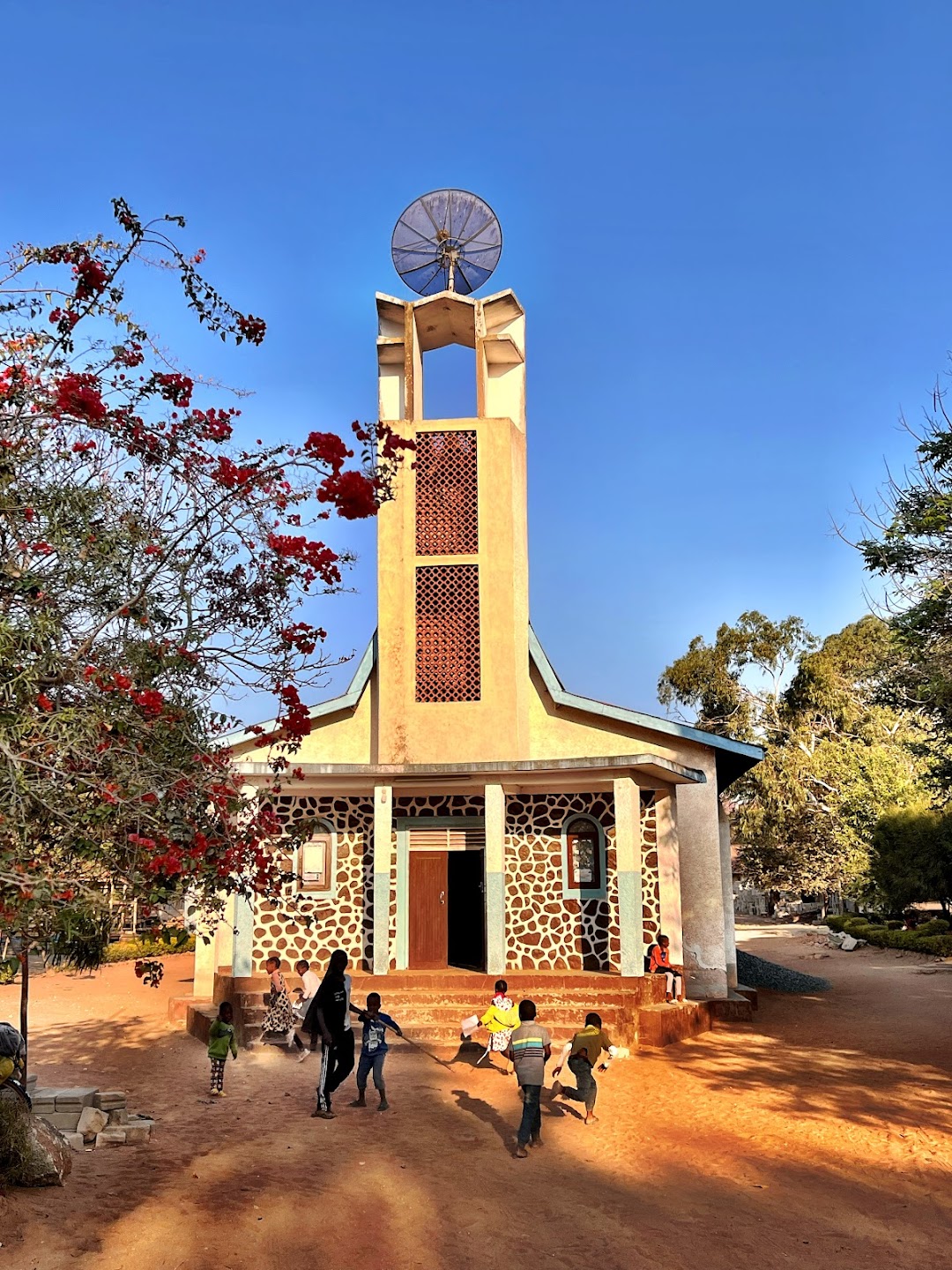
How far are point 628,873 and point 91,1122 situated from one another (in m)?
8.00

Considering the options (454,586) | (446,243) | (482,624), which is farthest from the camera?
(446,243)

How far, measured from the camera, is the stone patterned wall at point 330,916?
616 inches

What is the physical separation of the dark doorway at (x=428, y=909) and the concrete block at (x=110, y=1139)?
754cm

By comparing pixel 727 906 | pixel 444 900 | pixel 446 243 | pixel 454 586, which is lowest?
pixel 727 906

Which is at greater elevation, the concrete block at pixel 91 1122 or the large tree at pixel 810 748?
the large tree at pixel 810 748

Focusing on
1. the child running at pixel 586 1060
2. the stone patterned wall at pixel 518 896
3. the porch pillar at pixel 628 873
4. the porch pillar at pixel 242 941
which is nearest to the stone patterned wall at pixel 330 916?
the stone patterned wall at pixel 518 896

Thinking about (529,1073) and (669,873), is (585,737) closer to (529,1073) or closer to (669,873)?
(669,873)

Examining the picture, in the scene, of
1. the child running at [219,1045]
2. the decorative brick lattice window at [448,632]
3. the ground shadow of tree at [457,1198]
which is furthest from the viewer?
the decorative brick lattice window at [448,632]

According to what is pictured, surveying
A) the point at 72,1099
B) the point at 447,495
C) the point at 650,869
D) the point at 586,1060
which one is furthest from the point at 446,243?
the point at 72,1099

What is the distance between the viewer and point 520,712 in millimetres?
15859

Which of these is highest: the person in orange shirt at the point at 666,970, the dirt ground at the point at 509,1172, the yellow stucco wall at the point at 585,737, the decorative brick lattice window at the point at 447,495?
the decorative brick lattice window at the point at 447,495

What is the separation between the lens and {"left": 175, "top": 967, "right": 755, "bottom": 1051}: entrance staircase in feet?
42.8

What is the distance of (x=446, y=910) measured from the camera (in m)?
15.9

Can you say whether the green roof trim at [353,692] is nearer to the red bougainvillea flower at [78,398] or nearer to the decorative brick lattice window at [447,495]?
the decorative brick lattice window at [447,495]
